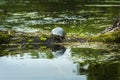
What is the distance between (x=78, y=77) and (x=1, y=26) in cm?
1193

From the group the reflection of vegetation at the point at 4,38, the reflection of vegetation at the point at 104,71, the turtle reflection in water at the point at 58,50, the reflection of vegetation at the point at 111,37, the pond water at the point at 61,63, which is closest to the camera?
the reflection of vegetation at the point at 104,71

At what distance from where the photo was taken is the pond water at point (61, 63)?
12484 mm

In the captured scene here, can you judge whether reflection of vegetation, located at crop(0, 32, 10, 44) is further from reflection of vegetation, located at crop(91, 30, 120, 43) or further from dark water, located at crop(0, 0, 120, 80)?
reflection of vegetation, located at crop(91, 30, 120, 43)

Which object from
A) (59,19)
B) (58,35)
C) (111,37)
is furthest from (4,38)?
(59,19)

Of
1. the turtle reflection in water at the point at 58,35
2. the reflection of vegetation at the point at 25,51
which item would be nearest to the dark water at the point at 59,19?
the turtle reflection in water at the point at 58,35

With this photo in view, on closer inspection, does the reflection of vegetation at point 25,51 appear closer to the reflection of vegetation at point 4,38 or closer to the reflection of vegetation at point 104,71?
the reflection of vegetation at point 4,38

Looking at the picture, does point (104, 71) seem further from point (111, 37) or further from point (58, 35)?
point (58, 35)

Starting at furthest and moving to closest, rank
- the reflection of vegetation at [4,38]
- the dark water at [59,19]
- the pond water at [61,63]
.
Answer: the dark water at [59,19]
the reflection of vegetation at [4,38]
the pond water at [61,63]

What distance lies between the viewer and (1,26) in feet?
77.2

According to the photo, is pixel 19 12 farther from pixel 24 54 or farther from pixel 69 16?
pixel 24 54

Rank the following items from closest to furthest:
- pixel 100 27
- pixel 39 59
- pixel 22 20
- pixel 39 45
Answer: pixel 39 59 → pixel 39 45 → pixel 100 27 → pixel 22 20

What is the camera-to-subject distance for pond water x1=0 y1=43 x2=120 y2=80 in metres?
12.5

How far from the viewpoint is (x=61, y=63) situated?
14000 mm

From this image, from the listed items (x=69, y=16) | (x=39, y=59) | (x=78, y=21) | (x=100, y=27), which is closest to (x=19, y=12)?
(x=69, y=16)
